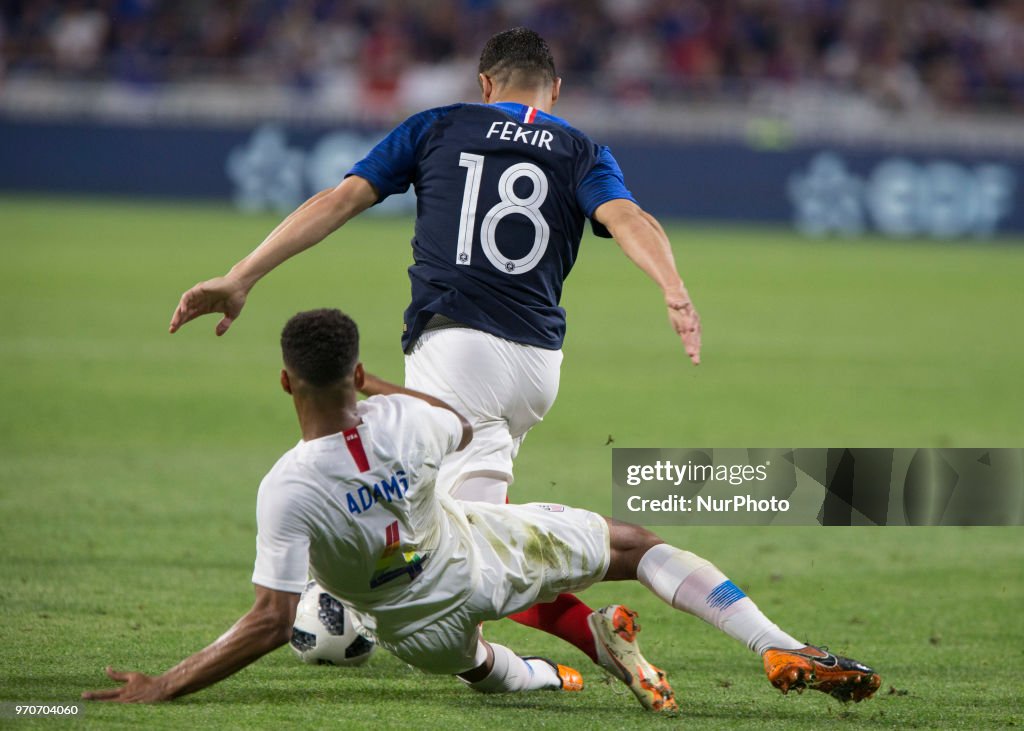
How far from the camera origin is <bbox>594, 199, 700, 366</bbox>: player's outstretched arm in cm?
417

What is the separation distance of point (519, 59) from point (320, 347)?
5.68 feet

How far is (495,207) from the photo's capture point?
16.1ft

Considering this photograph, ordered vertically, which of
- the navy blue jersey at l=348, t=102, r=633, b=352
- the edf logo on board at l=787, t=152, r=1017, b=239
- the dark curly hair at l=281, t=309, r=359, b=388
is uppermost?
the edf logo on board at l=787, t=152, r=1017, b=239

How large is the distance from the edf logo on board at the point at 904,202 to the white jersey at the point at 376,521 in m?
20.8

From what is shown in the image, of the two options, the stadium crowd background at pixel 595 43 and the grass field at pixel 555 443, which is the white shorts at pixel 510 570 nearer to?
the grass field at pixel 555 443

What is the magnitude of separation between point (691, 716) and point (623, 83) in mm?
21895

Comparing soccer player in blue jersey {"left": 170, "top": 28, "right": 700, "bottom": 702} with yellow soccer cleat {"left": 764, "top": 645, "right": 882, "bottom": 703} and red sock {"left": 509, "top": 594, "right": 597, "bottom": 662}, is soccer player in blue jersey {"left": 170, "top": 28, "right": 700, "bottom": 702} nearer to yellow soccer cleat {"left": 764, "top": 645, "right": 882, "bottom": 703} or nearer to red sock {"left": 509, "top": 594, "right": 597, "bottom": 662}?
red sock {"left": 509, "top": 594, "right": 597, "bottom": 662}

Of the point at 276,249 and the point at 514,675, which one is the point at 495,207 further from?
the point at 514,675

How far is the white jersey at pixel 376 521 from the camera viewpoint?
3918 millimetres

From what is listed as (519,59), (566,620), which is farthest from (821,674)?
(519,59)

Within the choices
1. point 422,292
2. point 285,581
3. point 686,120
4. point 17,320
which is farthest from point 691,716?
point 686,120

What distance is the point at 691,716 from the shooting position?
4.40 m

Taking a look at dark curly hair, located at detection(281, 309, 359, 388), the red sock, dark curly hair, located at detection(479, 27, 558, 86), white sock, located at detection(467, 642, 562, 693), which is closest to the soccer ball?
white sock, located at detection(467, 642, 562, 693)

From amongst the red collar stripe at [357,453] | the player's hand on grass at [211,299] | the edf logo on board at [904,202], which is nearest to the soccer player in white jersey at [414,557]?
the red collar stripe at [357,453]
